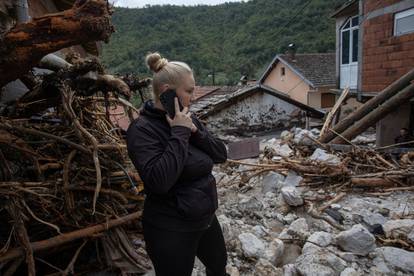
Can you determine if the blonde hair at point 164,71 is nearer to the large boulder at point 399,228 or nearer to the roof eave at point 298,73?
the large boulder at point 399,228

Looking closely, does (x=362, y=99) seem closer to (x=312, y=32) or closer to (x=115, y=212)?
(x=115, y=212)

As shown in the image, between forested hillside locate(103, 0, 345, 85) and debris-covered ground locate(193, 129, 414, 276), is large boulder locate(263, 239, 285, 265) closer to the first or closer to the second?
debris-covered ground locate(193, 129, 414, 276)

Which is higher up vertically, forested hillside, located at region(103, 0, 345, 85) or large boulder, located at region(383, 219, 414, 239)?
forested hillside, located at region(103, 0, 345, 85)

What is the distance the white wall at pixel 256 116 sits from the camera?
38.7ft

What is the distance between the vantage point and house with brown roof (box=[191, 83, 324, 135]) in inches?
459

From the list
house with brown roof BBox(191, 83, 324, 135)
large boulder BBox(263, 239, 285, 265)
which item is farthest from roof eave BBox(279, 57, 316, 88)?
large boulder BBox(263, 239, 285, 265)

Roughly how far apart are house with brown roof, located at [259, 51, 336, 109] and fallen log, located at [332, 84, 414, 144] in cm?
1715

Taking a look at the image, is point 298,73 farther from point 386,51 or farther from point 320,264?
point 320,264

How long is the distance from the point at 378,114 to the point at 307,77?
700 inches

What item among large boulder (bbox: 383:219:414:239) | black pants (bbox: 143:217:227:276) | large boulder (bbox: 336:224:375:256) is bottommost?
large boulder (bbox: 383:219:414:239)

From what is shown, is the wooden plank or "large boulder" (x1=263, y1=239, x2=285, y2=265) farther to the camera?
the wooden plank

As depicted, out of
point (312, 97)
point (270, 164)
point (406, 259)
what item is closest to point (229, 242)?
point (406, 259)

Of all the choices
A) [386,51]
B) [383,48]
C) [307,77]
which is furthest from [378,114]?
[307,77]

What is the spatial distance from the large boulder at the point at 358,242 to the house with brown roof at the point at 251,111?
8.53 meters
